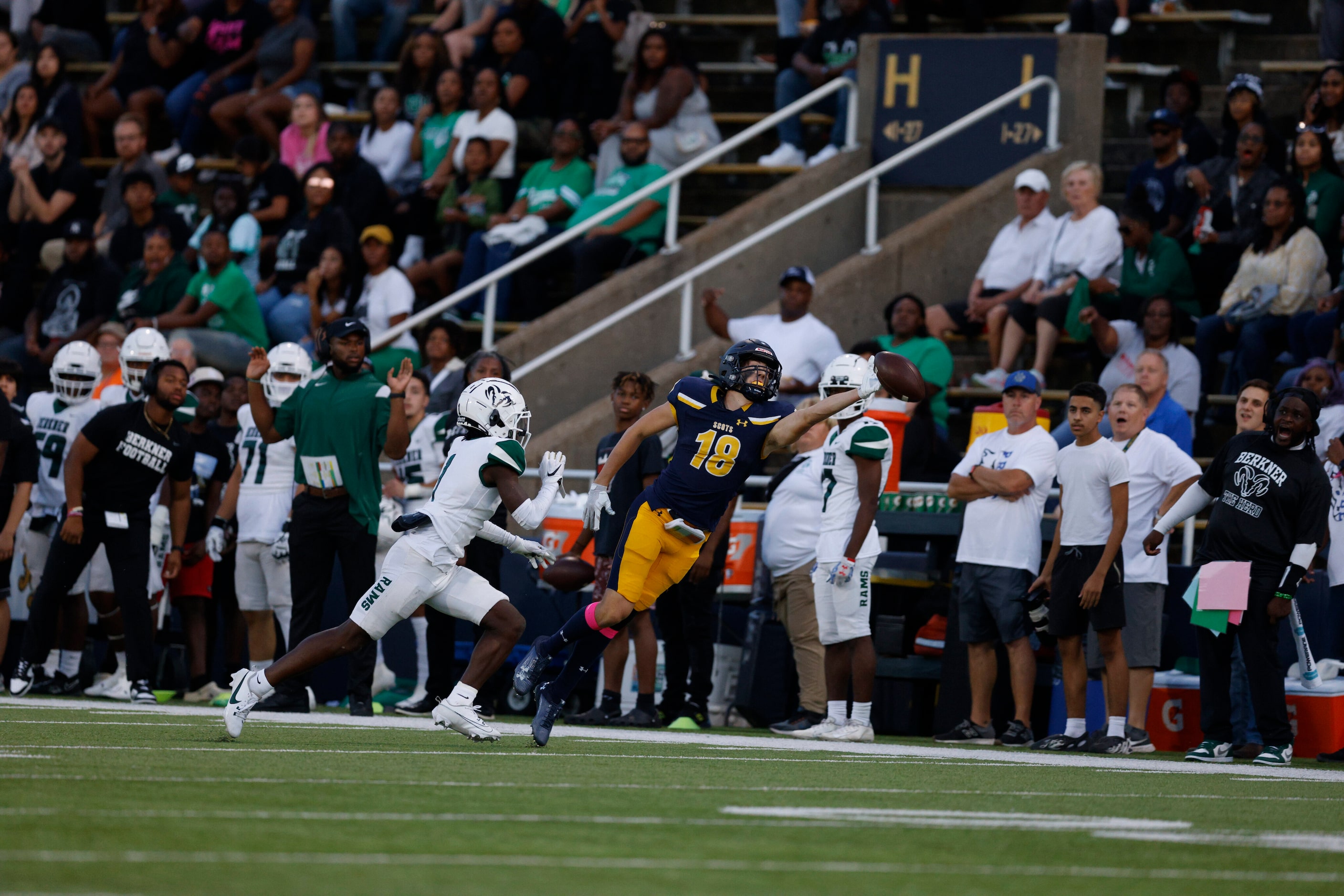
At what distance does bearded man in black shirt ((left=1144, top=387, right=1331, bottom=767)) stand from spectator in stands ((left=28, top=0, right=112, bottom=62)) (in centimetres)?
1432

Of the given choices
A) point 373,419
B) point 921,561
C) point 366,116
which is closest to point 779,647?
point 921,561

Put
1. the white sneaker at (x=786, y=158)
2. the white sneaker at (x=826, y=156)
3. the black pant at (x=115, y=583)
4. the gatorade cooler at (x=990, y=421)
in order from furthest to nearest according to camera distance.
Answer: the white sneaker at (x=786, y=158) < the white sneaker at (x=826, y=156) < the gatorade cooler at (x=990, y=421) < the black pant at (x=115, y=583)

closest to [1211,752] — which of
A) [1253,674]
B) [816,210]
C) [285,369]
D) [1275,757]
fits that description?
[1275,757]

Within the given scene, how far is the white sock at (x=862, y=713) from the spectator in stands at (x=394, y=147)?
26.1ft

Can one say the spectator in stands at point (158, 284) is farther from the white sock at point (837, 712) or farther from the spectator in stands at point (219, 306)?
the white sock at point (837, 712)

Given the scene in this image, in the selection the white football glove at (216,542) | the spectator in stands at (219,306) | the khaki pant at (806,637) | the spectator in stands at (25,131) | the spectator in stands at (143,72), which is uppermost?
the spectator in stands at (143,72)

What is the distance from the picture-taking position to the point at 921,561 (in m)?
11.5

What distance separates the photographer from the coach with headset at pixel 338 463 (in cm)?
977

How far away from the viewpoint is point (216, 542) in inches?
459

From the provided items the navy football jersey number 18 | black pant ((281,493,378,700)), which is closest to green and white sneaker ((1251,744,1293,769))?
the navy football jersey number 18

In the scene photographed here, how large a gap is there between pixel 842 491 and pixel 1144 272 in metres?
3.57

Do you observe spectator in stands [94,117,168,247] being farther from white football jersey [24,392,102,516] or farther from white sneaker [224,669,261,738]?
white sneaker [224,669,261,738]

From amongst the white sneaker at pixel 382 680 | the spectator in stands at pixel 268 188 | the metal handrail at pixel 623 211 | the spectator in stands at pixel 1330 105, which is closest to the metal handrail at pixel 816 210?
the metal handrail at pixel 623 211

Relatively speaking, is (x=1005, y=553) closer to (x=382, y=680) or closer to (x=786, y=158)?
(x=382, y=680)
